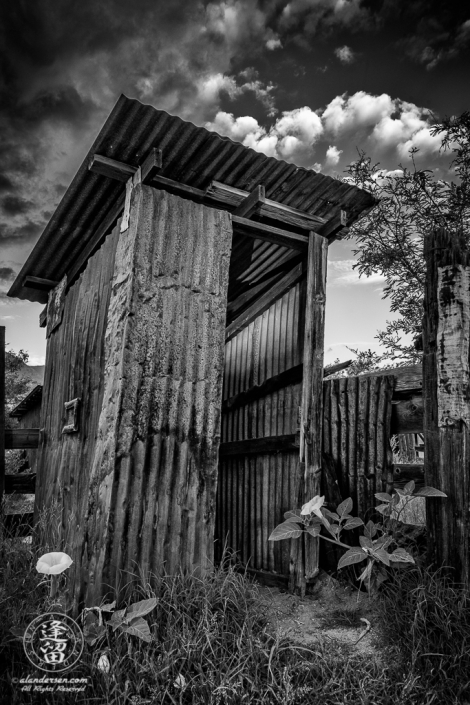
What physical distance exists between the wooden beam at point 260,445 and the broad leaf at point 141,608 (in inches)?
87.0

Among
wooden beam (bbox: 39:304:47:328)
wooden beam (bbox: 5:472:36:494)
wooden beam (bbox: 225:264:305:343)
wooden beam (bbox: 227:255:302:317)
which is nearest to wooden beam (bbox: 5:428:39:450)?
wooden beam (bbox: 5:472:36:494)

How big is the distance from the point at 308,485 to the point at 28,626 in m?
2.63

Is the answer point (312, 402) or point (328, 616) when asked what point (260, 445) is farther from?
point (328, 616)

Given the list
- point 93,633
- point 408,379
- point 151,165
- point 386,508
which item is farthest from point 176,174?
point 93,633

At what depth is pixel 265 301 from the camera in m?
5.84

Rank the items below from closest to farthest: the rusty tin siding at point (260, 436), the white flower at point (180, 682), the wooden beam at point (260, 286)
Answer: the white flower at point (180, 682) < the rusty tin siding at point (260, 436) < the wooden beam at point (260, 286)

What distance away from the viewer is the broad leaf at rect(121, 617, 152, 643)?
269 centimetres

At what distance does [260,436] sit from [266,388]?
57cm

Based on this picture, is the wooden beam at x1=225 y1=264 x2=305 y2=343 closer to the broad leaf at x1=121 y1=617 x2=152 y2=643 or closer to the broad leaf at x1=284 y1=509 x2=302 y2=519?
the broad leaf at x1=284 y1=509 x2=302 y2=519

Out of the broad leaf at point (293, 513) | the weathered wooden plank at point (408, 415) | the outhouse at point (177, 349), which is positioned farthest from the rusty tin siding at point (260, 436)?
the weathered wooden plank at point (408, 415)

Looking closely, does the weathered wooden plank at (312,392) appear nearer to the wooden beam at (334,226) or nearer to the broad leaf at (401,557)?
the wooden beam at (334,226)

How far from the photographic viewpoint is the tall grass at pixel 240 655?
2.55 metres

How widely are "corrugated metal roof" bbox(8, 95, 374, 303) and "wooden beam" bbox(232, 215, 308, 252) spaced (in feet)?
0.96

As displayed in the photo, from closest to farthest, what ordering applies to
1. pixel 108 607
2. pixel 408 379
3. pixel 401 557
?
pixel 108 607 → pixel 401 557 → pixel 408 379
